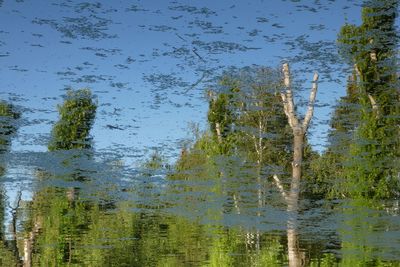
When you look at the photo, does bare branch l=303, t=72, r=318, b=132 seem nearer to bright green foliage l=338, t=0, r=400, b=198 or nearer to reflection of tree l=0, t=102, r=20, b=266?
bright green foliage l=338, t=0, r=400, b=198

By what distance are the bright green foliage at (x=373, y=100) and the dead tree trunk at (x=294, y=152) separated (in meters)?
0.74

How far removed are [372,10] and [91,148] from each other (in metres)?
4.43

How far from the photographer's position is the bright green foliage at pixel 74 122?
25.1ft

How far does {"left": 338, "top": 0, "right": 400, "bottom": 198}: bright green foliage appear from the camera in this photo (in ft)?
24.7

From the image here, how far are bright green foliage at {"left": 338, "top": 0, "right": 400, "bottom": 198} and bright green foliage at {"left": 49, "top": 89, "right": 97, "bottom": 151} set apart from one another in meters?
3.62

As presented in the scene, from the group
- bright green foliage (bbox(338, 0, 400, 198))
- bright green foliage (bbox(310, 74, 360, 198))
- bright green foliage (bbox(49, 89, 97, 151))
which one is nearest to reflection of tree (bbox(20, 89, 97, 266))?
bright green foliage (bbox(49, 89, 97, 151))

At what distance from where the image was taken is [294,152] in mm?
7227

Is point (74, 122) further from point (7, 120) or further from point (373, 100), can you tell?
point (373, 100)

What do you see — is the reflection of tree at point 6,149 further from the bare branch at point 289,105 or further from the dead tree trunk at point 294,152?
the bare branch at point 289,105

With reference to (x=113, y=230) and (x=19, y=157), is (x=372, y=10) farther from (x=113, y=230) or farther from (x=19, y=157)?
(x=19, y=157)

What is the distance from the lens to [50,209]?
7383mm

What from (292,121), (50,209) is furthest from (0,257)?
(292,121)

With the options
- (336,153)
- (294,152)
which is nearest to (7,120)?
(294,152)

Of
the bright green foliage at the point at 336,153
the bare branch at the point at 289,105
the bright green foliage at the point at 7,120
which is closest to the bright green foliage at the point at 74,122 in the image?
the bright green foliage at the point at 7,120
